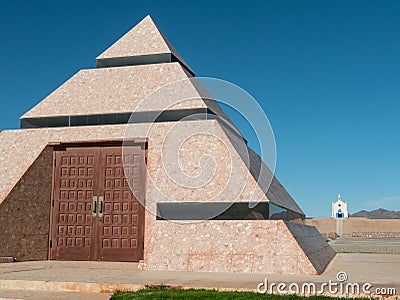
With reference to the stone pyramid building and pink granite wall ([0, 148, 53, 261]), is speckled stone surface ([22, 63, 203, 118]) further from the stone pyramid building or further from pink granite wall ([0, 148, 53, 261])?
pink granite wall ([0, 148, 53, 261])

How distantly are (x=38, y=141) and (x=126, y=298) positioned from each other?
1009 centimetres

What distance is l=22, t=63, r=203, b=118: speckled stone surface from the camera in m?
16.6

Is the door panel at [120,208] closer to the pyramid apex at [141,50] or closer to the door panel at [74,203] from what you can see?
the door panel at [74,203]

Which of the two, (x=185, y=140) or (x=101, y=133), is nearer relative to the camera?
(x=185, y=140)

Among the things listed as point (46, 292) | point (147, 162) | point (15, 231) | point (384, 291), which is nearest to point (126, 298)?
point (46, 292)

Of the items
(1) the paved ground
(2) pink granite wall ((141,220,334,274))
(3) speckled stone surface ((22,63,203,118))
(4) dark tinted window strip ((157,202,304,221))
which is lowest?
(1) the paved ground

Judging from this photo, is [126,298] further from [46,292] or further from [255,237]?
[255,237]

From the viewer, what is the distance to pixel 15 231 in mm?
16141

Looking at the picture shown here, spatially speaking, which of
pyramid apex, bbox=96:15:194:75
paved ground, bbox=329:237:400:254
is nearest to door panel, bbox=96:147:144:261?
pyramid apex, bbox=96:15:194:75

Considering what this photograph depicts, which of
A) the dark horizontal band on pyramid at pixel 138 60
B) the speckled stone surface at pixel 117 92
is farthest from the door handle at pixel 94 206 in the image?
the dark horizontal band on pyramid at pixel 138 60

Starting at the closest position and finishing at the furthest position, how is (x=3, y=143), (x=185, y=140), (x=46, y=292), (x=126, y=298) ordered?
(x=126, y=298)
(x=46, y=292)
(x=185, y=140)
(x=3, y=143)

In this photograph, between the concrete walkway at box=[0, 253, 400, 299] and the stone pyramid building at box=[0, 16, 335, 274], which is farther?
the stone pyramid building at box=[0, 16, 335, 274]

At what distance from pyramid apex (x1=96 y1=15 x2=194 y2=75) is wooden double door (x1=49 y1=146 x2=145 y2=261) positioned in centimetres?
421

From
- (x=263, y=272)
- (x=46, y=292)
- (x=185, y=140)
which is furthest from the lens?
(x=185, y=140)
